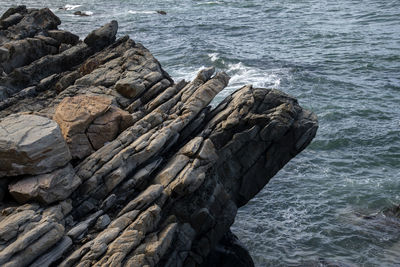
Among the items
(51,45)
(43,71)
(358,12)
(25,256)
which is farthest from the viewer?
(358,12)

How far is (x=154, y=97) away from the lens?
63.5 feet

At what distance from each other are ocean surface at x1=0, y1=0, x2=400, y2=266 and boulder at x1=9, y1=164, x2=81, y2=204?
932 cm

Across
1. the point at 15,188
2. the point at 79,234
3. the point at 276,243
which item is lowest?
the point at 276,243

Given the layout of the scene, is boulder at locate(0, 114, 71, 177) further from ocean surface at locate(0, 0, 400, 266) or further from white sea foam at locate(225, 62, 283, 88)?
white sea foam at locate(225, 62, 283, 88)

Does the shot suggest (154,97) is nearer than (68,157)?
No

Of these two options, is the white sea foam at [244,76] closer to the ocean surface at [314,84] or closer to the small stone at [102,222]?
the ocean surface at [314,84]

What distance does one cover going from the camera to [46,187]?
14156 millimetres

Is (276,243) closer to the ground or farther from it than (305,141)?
closer to the ground

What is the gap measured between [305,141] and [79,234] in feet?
32.5

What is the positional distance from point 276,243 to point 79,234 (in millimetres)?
10161

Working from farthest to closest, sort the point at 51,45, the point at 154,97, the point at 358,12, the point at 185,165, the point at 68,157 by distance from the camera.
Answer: the point at 358,12
the point at 51,45
the point at 154,97
the point at 185,165
the point at 68,157

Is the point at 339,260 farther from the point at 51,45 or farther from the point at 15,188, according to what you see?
the point at 51,45

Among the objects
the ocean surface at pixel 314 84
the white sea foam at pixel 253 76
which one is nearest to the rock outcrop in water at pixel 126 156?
the ocean surface at pixel 314 84

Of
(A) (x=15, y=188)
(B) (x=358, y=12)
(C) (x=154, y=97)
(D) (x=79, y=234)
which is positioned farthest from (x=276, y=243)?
(B) (x=358, y=12)
